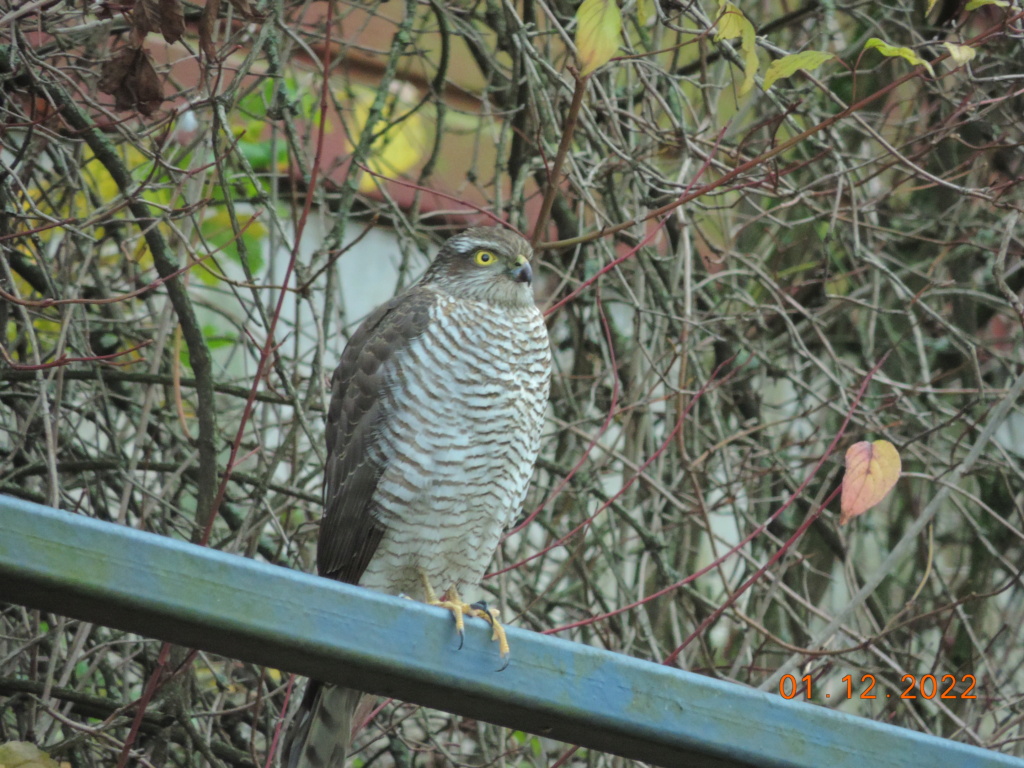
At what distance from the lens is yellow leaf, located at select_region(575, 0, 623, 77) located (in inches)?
84.3

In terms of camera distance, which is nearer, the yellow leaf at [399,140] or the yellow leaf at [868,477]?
the yellow leaf at [868,477]

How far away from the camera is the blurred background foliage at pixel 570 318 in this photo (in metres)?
2.97

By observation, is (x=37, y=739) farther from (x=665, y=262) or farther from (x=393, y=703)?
(x=665, y=262)

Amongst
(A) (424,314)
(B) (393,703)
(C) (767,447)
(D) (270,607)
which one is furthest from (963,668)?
(D) (270,607)

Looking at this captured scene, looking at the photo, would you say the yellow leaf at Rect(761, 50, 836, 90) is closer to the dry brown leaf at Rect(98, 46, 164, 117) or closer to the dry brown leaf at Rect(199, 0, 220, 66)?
the dry brown leaf at Rect(199, 0, 220, 66)

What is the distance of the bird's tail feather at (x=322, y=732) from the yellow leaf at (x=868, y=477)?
3.89 feet

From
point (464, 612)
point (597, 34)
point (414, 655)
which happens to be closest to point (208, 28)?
point (597, 34)

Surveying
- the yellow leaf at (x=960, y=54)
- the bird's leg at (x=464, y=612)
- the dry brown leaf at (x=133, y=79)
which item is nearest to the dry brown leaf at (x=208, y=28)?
the dry brown leaf at (x=133, y=79)

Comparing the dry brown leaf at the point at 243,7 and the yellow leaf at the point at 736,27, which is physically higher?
the yellow leaf at the point at 736,27

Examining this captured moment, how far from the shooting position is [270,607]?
5.11ft

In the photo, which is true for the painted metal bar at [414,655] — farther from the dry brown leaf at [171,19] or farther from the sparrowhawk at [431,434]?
the dry brown leaf at [171,19]

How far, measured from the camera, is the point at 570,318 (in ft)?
14.3

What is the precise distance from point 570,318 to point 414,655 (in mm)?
2798

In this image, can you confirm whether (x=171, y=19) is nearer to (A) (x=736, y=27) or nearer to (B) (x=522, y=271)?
(B) (x=522, y=271)
